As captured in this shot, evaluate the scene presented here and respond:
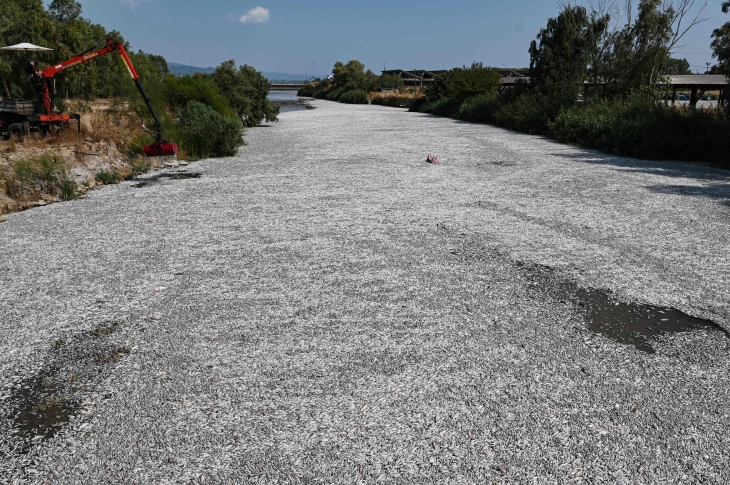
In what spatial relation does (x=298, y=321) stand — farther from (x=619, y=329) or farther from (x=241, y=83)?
(x=241, y=83)

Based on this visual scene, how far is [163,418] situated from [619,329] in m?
3.32

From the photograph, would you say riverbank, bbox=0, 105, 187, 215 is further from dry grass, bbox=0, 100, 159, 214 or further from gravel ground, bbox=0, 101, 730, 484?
gravel ground, bbox=0, 101, 730, 484

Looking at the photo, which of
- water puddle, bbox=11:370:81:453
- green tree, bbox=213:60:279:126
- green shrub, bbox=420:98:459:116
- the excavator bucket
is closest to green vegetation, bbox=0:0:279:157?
green tree, bbox=213:60:279:126

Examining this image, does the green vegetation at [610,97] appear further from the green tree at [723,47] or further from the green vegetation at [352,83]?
the green vegetation at [352,83]

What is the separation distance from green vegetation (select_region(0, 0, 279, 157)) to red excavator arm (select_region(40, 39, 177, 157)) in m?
2.56

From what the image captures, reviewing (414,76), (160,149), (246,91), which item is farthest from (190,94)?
(414,76)

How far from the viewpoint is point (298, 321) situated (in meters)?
4.37

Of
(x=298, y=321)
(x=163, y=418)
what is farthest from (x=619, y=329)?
(x=163, y=418)

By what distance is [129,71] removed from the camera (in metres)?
11.3

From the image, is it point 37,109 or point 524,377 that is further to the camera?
point 37,109

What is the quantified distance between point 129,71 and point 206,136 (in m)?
3.08

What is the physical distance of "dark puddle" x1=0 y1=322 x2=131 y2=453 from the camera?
307 centimetres

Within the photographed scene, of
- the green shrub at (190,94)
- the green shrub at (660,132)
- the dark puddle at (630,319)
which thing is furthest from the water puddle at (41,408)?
the green shrub at (190,94)

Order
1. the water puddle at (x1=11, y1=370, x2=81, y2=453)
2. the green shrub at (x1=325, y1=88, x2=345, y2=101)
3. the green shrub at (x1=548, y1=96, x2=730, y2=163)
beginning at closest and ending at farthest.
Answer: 1. the water puddle at (x1=11, y1=370, x2=81, y2=453)
2. the green shrub at (x1=548, y1=96, x2=730, y2=163)
3. the green shrub at (x1=325, y1=88, x2=345, y2=101)
